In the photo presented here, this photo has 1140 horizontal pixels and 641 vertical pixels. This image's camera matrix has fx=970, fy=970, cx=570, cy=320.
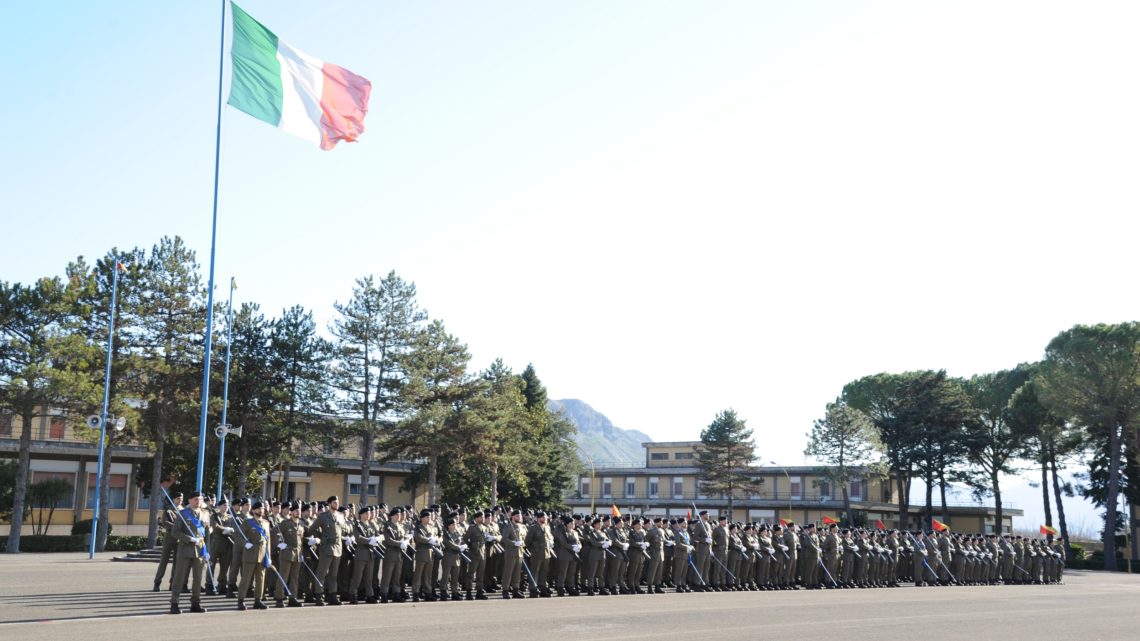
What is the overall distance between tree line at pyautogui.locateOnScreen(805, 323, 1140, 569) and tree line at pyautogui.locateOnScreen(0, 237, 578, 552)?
2566 centimetres

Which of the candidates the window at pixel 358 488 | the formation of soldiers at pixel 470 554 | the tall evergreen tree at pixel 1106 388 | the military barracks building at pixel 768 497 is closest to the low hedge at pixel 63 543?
the window at pixel 358 488

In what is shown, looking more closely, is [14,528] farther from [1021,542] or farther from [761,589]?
[1021,542]

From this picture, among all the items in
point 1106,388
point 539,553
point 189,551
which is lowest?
point 539,553

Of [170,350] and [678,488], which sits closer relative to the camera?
[170,350]

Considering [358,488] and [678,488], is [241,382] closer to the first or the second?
[358,488]

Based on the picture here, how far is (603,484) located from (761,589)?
215 ft

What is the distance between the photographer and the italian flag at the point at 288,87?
70.5 ft

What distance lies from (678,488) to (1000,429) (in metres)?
26.9

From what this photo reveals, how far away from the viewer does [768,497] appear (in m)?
79.5

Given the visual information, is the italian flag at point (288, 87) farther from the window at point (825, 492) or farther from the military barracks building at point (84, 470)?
the window at point (825, 492)

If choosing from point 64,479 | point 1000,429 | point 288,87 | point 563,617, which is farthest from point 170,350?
point 1000,429

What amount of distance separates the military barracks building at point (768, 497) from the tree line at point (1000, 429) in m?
4.74

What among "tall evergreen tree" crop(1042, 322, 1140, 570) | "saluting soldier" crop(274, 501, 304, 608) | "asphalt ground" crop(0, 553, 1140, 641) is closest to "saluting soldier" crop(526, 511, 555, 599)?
"asphalt ground" crop(0, 553, 1140, 641)

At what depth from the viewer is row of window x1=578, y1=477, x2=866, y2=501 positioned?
77.0 metres
